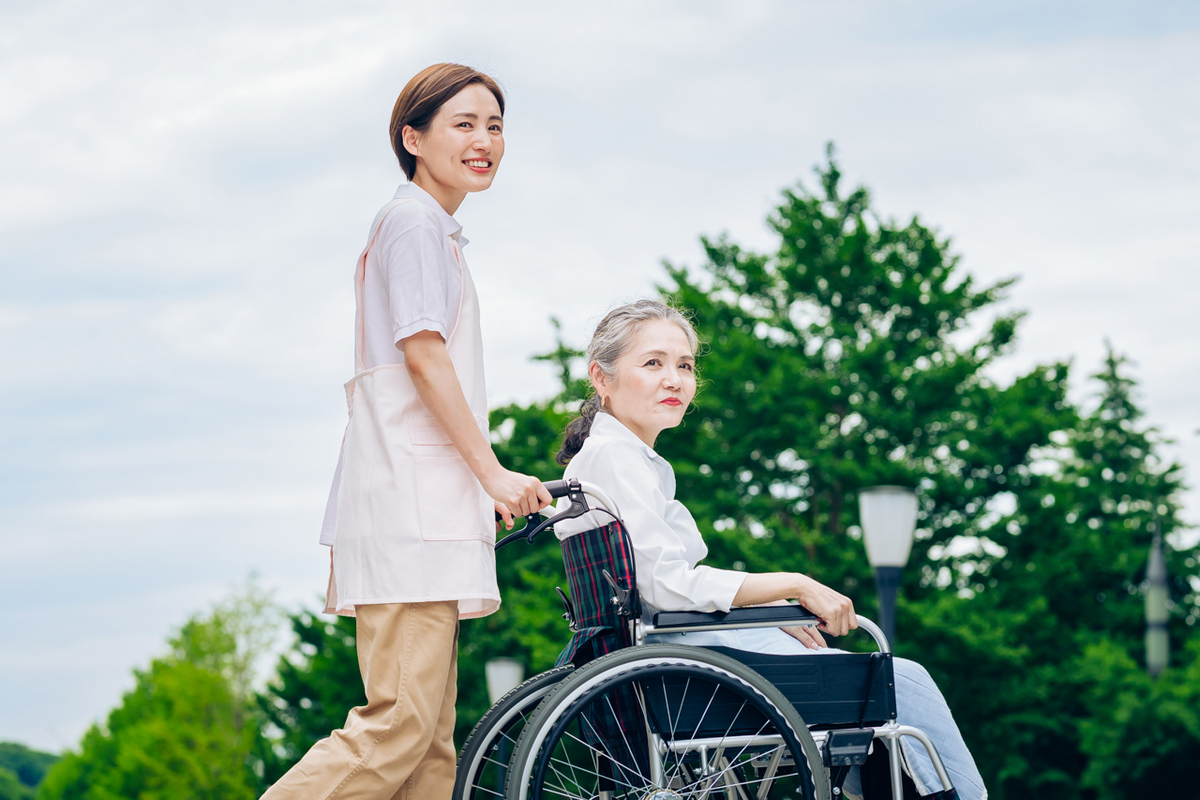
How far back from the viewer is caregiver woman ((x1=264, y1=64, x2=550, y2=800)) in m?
2.60

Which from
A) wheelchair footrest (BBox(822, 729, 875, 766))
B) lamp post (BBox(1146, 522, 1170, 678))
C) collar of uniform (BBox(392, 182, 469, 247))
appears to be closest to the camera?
wheelchair footrest (BBox(822, 729, 875, 766))

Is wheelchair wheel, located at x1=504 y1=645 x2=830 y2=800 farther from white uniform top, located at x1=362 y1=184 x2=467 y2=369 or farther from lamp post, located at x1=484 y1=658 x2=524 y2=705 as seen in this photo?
lamp post, located at x1=484 y1=658 x2=524 y2=705

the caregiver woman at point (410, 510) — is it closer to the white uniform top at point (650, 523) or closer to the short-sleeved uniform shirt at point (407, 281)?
the short-sleeved uniform shirt at point (407, 281)

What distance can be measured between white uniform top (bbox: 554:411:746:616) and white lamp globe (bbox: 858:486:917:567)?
16.1 ft

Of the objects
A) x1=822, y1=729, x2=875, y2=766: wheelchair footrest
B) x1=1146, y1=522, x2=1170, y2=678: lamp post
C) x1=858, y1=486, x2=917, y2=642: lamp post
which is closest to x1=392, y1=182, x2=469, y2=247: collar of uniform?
x1=822, y1=729, x2=875, y2=766: wheelchair footrest

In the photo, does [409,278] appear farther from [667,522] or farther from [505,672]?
[505,672]

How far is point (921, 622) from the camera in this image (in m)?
16.4

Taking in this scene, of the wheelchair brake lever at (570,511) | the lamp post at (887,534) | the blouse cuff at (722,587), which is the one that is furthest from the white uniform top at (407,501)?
the lamp post at (887,534)

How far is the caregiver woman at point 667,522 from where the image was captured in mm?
2869

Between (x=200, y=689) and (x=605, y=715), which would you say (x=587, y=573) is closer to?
(x=605, y=715)

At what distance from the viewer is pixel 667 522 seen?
3141mm

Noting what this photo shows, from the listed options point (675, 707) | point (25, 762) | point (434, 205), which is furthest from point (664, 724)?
point (25, 762)

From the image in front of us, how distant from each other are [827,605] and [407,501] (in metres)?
1.00

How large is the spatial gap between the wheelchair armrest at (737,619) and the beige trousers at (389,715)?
49cm
